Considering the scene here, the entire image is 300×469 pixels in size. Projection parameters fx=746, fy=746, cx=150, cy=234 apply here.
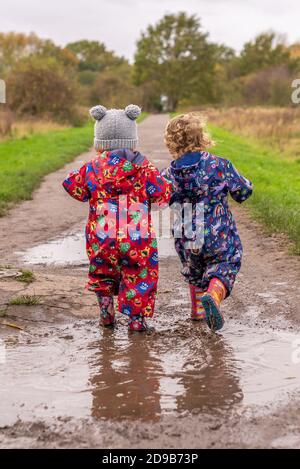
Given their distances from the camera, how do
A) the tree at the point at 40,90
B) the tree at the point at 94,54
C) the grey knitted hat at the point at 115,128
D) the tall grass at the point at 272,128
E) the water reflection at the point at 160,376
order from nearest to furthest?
the water reflection at the point at 160,376, the grey knitted hat at the point at 115,128, the tall grass at the point at 272,128, the tree at the point at 40,90, the tree at the point at 94,54

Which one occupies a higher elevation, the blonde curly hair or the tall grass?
the blonde curly hair

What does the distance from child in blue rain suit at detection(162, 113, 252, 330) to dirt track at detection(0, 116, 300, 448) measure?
0.45 metres

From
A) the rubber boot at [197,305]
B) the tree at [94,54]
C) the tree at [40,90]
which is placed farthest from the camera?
the tree at [94,54]

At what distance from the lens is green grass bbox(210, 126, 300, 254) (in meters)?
8.73

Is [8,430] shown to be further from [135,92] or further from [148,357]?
[135,92]

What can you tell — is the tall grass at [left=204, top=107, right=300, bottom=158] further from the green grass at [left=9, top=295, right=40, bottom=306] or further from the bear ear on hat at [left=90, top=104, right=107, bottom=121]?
the bear ear on hat at [left=90, top=104, right=107, bottom=121]

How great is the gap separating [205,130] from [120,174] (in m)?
0.68

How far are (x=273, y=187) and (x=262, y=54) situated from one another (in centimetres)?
6025

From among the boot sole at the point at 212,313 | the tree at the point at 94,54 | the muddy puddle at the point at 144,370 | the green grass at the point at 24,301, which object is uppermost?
the tree at the point at 94,54

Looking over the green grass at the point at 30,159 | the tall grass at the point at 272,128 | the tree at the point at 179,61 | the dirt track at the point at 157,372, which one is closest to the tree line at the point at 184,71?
the tree at the point at 179,61

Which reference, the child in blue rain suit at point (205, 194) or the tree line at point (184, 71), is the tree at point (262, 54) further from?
the child in blue rain suit at point (205, 194)

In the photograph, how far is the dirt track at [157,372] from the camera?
332 cm

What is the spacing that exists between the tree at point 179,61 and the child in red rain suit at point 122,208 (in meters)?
60.6

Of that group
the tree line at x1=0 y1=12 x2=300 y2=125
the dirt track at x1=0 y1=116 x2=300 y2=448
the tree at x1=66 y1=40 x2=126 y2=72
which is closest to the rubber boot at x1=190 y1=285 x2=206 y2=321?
the dirt track at x1=0 y1=116 x2=300 y2=448
